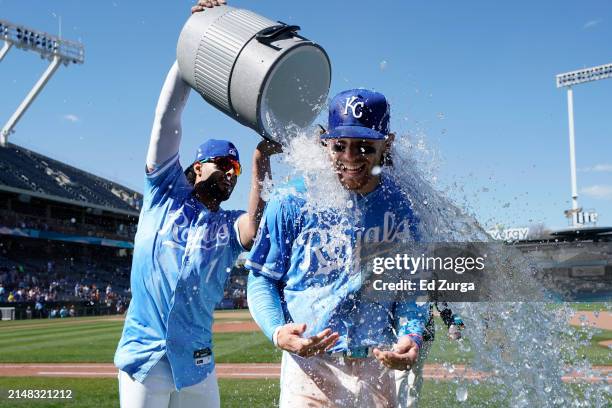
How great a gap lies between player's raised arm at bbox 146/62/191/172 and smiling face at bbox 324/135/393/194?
1.27 m

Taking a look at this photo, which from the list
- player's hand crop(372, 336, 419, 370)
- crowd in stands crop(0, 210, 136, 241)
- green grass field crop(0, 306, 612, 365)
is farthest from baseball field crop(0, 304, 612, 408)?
crowd in stands crop(0, 210, 136, 241)

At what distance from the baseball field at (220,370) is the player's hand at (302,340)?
166cm

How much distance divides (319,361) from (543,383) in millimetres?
2340

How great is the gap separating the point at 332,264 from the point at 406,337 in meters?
0.38

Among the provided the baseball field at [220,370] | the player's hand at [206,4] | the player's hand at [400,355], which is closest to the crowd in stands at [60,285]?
the baseball field at [220,370]

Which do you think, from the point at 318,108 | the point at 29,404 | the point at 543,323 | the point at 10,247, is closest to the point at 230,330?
the point at 29,404

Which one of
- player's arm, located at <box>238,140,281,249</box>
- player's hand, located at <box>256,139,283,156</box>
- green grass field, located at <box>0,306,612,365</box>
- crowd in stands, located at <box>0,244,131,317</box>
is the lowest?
green grass field, located at <box>0,306,612,365</box>

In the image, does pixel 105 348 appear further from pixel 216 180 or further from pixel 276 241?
pixel 276 241

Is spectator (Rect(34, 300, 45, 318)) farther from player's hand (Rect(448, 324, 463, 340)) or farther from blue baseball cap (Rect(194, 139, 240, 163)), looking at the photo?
blue baseball cap (Rect(194, 139, 240, 163))

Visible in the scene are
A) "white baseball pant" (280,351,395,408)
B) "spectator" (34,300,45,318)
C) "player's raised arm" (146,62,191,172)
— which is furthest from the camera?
"spectator" (34,300,45,318)

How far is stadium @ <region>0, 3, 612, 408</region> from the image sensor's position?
7.05 m

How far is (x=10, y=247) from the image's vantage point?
35469mm

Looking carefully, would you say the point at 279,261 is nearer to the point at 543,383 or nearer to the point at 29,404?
the point at 543,383

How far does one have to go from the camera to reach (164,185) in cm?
335
